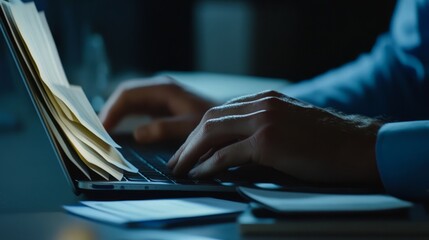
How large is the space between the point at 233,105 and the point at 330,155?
145 millimetres

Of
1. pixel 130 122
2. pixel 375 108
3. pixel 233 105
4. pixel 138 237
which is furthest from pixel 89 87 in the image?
pixel 138 237

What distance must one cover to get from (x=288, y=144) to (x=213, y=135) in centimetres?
9

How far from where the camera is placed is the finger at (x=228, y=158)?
77 centimetres

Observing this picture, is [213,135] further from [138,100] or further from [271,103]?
[138,100]

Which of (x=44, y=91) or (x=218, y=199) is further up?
(x=44, y=91)

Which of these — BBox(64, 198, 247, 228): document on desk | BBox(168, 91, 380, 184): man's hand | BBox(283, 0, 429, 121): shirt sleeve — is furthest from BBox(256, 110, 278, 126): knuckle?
BBox(283, 0, 429, 121): shirt sleeve

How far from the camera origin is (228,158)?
0.78 m

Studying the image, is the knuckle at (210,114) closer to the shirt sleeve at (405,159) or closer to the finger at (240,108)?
the finger at (240,108)

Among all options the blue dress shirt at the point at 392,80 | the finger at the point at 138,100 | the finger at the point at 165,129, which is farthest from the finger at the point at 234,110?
the blue dress shirt at the point at 392,80

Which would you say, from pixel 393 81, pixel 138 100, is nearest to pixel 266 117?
pixel 138 100

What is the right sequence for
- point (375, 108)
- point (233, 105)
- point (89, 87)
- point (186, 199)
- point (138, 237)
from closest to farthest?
point (138, 237) < point (186, 199) < point (233, 105) < point (375, 108) < point (89, 87)

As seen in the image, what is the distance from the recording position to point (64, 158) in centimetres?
76

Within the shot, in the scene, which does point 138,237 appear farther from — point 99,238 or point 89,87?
point 89,87

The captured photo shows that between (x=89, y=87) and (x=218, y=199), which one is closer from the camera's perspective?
(x=218, y=199)
